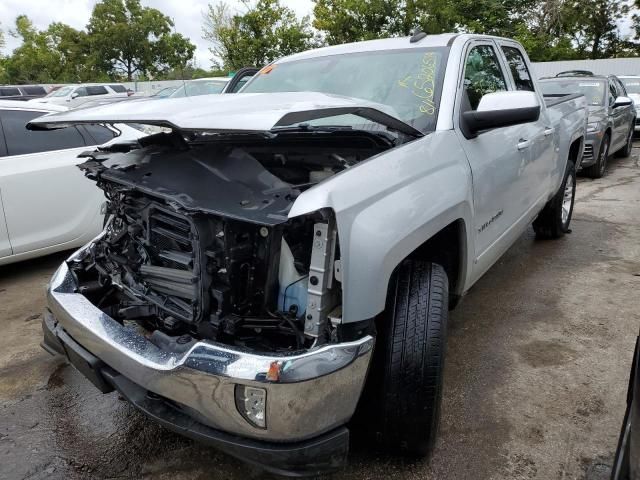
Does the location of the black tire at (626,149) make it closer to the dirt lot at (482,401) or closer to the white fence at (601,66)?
the dirt lot at (482,401)

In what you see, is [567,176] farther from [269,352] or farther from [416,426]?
[269,352]

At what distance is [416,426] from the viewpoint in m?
2.12

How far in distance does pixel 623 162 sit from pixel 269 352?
10908 mm

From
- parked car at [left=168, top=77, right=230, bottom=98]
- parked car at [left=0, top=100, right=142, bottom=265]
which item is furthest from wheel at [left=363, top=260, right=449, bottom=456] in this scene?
parked car at [left=168, top=77, right=230, bottom=98]

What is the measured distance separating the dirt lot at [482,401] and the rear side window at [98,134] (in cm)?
146

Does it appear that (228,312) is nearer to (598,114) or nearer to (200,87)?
(598,114)

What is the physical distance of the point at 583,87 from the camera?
9.19 m

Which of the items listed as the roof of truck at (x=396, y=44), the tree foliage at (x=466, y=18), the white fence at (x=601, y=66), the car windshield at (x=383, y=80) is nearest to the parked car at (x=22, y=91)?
the tree foliage at (x=466, y=18)

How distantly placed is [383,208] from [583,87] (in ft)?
28.7

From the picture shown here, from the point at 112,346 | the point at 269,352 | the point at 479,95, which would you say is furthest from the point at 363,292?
the point at 479,95

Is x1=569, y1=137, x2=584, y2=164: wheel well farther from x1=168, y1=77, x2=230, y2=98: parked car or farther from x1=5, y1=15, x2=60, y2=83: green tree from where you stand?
x1=5, y1=15, x2=60, y2=83: green tree

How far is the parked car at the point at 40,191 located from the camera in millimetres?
4406

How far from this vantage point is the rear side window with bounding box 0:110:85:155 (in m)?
4.50

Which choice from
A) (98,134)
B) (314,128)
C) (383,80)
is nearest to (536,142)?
(383,80)
